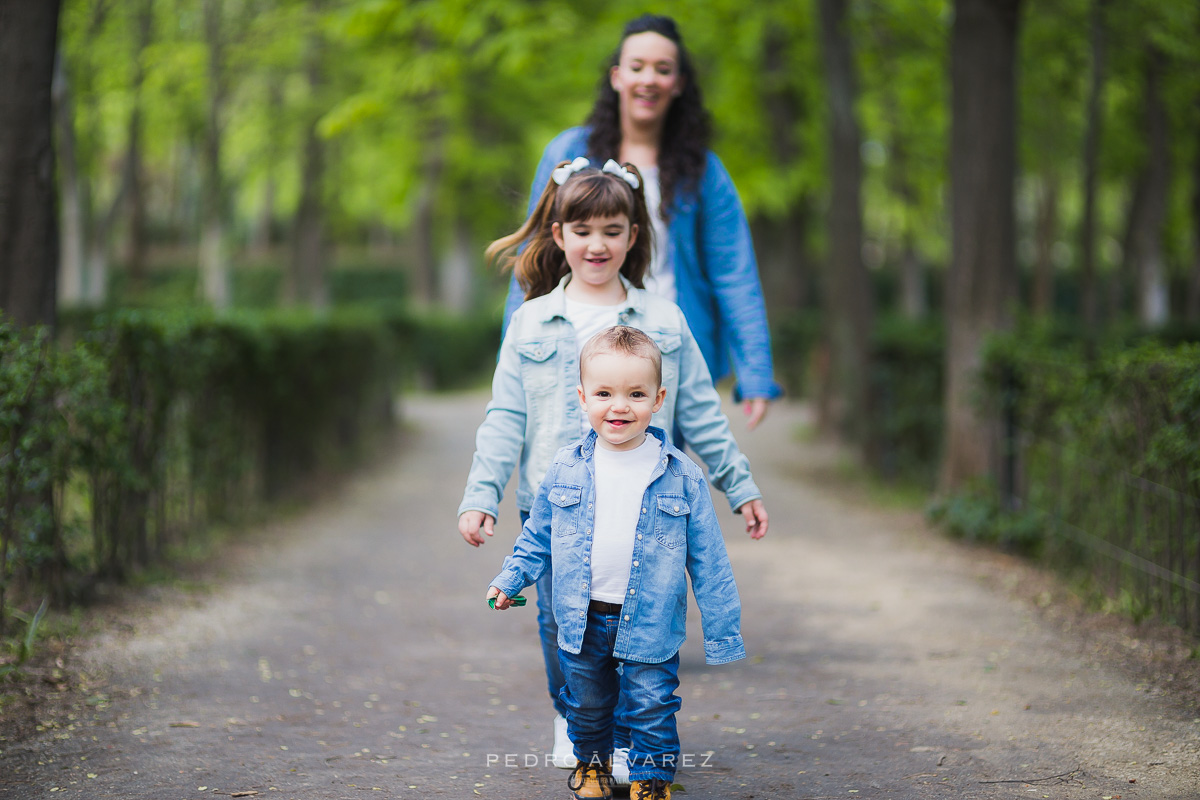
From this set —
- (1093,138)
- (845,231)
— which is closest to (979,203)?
(1093,138)

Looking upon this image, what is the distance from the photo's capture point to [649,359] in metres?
3.11

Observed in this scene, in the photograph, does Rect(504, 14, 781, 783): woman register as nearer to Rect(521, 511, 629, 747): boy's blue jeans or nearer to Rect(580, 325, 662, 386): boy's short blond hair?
Rect(580, 325, 662, 386): boy's short blond hair

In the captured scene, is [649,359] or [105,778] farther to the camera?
[105,778]

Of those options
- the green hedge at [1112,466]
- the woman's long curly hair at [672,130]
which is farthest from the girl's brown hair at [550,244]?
→ the green hedge at [1112,466]

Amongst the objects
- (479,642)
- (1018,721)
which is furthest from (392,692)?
(1018,721)

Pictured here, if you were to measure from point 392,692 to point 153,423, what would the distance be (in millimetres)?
2340

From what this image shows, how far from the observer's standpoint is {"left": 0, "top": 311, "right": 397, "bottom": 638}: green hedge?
4832 millimetres

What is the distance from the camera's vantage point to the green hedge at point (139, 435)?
190 inches

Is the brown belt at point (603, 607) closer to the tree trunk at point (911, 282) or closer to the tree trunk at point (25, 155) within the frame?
the tree trunk at point (25, 155)

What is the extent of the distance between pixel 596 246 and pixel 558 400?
0.45 metres

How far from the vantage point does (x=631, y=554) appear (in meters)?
3.12

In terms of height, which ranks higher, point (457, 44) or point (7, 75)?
point (457, 44)

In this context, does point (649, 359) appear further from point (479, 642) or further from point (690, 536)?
point (479, 642)

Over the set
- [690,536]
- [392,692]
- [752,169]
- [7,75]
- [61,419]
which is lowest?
[392,692]
